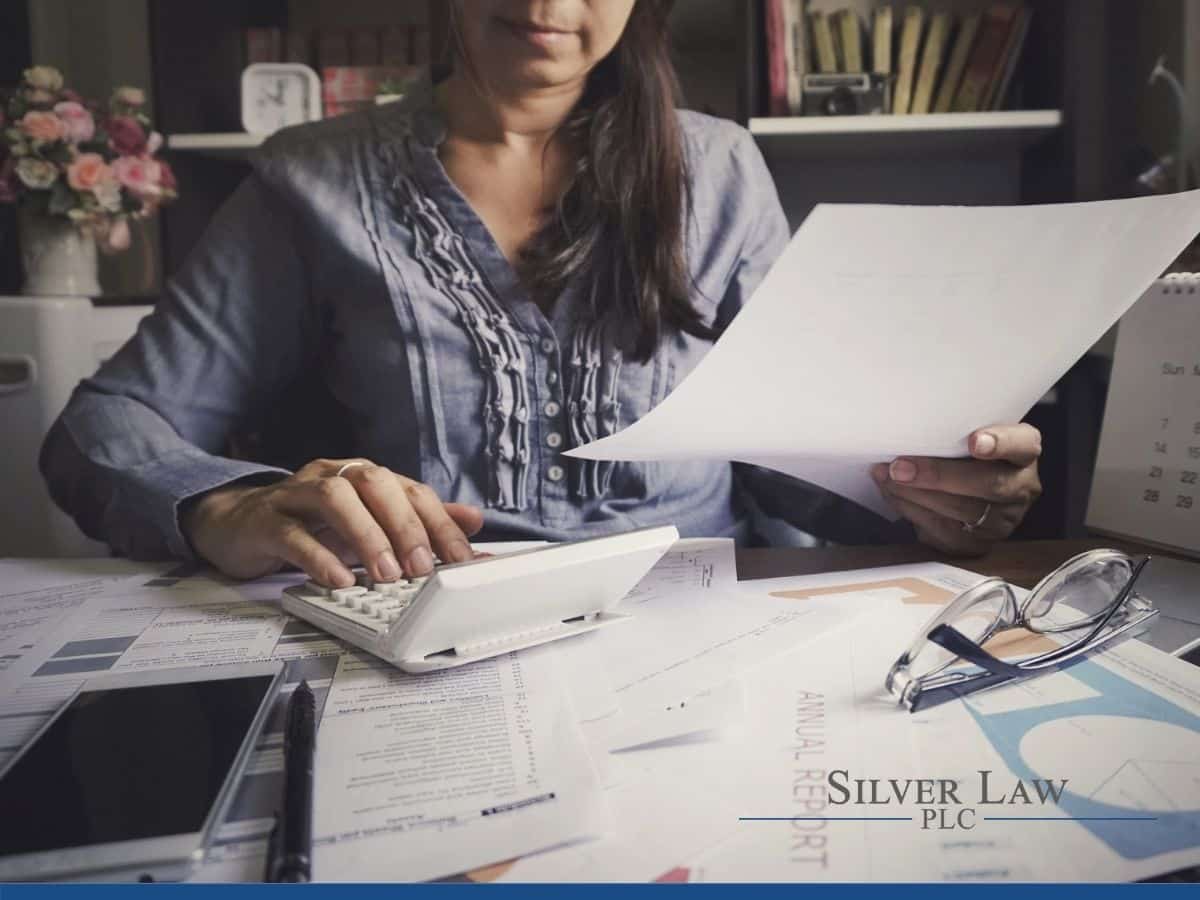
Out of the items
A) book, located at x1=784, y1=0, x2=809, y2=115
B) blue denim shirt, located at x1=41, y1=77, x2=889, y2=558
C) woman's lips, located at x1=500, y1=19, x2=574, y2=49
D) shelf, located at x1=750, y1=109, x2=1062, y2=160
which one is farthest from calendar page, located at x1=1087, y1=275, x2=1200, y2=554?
book, located at x1=784, y1=0, x2=809, y2=115

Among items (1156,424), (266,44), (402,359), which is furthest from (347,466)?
(266,44)

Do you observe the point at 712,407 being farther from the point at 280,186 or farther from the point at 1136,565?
the point at 280,186

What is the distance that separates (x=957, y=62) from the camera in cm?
88

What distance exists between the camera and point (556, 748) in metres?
0.22

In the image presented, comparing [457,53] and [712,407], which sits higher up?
[457,53]

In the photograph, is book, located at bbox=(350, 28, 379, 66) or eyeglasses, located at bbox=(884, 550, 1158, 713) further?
book, located at bbox=(350, 28, 379, 66)

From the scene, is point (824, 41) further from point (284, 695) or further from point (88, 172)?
point (284, 695)

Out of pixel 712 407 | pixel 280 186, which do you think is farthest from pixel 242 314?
pixel 712 407

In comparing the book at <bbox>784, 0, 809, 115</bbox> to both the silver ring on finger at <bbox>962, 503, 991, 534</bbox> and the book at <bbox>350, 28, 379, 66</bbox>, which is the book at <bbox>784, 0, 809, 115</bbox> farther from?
the silver ring on finger at <bbox>962, 503, 991, 534</bbox>

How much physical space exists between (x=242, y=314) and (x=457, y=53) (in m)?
0.21

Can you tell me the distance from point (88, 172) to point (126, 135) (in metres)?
0.06

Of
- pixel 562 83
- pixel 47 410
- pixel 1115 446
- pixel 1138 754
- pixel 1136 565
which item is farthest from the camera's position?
pixel 47 410

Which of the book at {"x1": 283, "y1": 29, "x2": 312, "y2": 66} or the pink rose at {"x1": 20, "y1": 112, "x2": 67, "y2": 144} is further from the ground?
the book at {"x1": 283, "y1": 29, "x2": 312, "y2": 66}

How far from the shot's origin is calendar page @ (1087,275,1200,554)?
41 centimetres
